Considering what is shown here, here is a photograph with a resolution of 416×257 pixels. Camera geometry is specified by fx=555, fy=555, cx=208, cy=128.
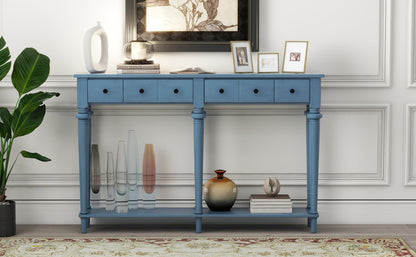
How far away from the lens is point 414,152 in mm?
3438

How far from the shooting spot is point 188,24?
3.42 meters

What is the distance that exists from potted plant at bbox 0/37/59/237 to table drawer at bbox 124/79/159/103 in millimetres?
448

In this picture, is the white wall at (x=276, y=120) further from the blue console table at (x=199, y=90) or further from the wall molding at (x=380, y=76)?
the blue console table at (x=199, y=90)

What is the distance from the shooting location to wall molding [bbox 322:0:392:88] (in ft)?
11.1

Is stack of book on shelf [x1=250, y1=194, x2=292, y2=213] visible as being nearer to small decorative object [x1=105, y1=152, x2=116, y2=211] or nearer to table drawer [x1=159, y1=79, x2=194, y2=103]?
table drawer [x1=159, y1=79, x2=194, y2=103]

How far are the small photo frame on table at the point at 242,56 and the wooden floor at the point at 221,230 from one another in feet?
Answer: 3.11

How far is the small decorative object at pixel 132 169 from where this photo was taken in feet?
10.8

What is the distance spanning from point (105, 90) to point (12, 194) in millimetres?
985

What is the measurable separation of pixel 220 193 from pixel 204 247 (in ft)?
1.24

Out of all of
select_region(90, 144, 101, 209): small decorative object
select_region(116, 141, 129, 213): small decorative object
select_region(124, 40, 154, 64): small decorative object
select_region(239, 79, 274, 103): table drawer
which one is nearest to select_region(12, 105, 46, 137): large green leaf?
select_region(90, 144, 101, 209): small decorative object

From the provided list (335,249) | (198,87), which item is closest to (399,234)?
(335,249)

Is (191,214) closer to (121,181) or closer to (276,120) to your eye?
(121,181)

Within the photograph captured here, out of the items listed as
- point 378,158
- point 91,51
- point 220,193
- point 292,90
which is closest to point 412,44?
point 378,158

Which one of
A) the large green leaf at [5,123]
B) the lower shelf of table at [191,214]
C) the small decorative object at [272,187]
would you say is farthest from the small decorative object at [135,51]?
the small decorative object at [272,187]
